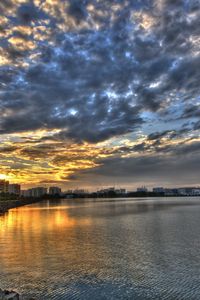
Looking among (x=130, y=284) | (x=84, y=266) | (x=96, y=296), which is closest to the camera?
(x=96, y=296)

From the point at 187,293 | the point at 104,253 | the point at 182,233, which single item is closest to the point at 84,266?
the point at 104,253

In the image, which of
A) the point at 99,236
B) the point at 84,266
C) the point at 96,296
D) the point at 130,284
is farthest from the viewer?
the point at 99,236

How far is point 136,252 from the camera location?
3209 centimetres

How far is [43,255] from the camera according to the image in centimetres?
3159

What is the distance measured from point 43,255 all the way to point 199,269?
47.9ft

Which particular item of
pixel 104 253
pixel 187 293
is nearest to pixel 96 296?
pixel 187 293

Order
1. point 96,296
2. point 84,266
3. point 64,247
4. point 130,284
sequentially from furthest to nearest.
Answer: point 64,247 → point 84,266 → point 130,284 → point 96,296

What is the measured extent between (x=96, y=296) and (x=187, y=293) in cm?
544

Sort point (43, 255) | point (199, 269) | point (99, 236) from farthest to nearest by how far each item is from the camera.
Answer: point (99, 236) → point (43, 255) → point (199, 269)

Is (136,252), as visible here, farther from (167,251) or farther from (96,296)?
(96,296)

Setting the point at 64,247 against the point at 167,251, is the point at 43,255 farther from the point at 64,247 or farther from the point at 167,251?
the point at 167,251

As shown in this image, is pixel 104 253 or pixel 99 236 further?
pixel 99 236

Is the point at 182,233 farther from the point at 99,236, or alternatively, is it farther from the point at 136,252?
the point at 136,252

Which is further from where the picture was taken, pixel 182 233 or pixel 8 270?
pixel 182 233
